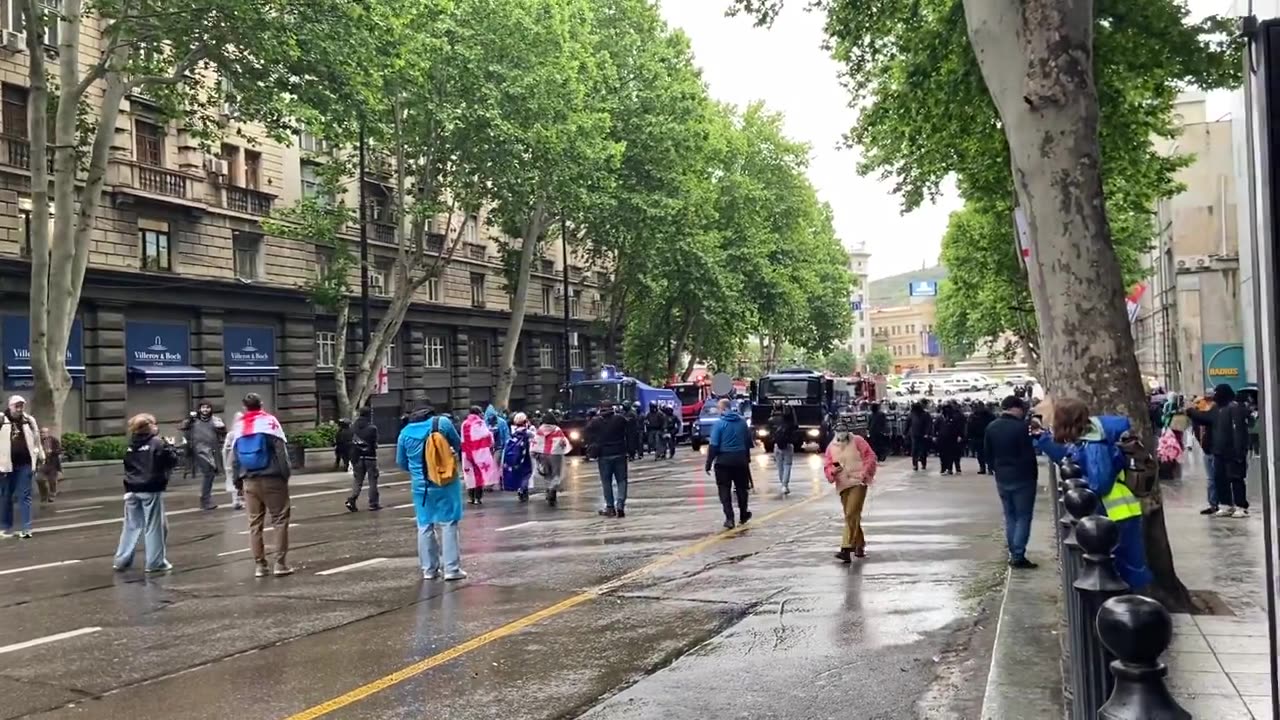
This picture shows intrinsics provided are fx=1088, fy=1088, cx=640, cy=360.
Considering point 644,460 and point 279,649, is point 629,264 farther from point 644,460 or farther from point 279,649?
point 279,649

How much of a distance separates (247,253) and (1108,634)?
113 ft

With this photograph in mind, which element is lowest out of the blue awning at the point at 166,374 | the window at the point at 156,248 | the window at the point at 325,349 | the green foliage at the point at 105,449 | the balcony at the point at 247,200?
the green foliage at the point at 105,449

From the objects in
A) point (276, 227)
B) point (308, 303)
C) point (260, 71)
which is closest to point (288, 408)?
point (308, 303)

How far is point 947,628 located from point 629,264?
38268mm

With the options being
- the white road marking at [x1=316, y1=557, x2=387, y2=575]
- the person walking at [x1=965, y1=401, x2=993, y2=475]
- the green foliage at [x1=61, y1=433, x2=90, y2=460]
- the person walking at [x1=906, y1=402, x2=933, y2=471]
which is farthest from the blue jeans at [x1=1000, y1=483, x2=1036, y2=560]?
the green foliage at [x1=61, y1=433, x2=90, y2=460]

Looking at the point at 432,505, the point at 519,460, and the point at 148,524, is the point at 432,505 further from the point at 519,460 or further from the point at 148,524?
the point at 519,460

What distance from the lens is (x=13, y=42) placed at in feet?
86.5

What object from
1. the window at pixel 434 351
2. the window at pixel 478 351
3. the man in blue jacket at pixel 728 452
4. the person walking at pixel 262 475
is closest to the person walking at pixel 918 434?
the man in blue jacket at pixel 728 452

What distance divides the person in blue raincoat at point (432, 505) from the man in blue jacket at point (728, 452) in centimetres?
420

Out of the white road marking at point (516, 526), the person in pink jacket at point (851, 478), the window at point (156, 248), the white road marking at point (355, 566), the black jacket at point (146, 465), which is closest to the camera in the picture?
the person in pink jacket at point (851, 478)

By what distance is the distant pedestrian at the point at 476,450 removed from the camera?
649 inches

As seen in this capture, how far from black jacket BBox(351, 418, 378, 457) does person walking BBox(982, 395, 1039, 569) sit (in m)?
10.5

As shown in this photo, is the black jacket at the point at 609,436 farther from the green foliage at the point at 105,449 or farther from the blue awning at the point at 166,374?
the blue awning at the point at 166,374

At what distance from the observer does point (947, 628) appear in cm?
758
